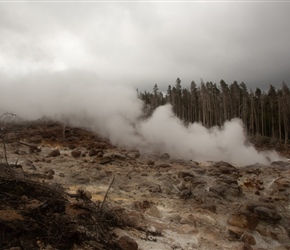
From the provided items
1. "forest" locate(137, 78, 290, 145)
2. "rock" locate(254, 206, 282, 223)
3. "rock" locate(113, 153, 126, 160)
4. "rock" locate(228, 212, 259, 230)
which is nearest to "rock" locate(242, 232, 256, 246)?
"rock" locate(228, 212, 259, 230)

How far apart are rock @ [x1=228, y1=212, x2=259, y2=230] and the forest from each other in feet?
130

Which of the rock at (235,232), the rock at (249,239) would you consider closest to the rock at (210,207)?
the rock at (235,232)

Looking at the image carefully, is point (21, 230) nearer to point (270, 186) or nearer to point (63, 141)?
point (270, 186)

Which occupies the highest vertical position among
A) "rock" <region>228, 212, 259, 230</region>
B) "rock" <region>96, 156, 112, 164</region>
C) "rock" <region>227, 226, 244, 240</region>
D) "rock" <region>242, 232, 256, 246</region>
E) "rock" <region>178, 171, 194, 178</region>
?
"rock" <region>96, 156, 112, 164</region>

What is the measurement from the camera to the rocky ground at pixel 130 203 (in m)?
5.56

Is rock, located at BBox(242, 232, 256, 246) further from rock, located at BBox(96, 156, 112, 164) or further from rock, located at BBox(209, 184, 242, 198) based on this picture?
rock, located at BBox(96, 156, 112, 164)

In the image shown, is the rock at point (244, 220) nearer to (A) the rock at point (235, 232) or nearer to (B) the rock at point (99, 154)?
(A) the rock at point (235, 232)

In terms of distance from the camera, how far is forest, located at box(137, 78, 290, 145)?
162 ft

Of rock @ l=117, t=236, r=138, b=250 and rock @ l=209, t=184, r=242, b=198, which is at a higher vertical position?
rock @ l=117, t=236, r=138, b=250

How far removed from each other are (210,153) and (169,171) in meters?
7.70

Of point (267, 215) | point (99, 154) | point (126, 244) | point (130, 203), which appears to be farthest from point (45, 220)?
point (99, 154)

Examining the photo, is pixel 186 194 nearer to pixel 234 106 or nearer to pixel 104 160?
pixel 104 160

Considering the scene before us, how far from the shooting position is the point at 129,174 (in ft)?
42.2

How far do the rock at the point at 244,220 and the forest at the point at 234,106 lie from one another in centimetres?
3956
